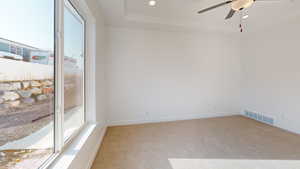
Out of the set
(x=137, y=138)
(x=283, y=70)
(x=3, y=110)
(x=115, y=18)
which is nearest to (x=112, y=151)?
(x=137, y=138)

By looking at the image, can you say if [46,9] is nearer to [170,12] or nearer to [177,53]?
[170,12]

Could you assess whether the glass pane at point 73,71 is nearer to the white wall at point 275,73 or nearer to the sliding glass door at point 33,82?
the sliding glass door at point 33,82

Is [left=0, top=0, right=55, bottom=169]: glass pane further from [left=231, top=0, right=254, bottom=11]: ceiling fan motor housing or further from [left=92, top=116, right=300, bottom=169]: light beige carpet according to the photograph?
[left=231, top=0, right=254, bottom=11]: ceiling fan motor housing

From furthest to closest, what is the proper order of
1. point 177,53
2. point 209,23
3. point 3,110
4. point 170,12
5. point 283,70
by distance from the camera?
point 177,53 → point 209,23 → point 283,70 → point 170,12 → point 3,110

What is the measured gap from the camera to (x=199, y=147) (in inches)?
94.0

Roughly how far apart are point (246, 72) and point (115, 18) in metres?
4.09

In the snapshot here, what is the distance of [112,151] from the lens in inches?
89.1

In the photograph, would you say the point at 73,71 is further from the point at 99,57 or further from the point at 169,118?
the point at 169,118

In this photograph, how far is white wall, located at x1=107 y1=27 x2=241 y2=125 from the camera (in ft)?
11.3

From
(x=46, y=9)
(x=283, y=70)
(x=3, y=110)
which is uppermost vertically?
(x=46, y=9)

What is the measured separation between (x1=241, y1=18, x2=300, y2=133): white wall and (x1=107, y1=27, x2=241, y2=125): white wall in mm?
373

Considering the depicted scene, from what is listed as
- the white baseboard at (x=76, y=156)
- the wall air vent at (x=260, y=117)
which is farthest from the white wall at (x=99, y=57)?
the wall air vent at (x=260, y=117)

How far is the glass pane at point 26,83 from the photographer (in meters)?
0.79

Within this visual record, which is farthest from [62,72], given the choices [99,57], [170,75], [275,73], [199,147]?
[275,73]
